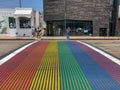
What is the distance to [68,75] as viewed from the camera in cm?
728

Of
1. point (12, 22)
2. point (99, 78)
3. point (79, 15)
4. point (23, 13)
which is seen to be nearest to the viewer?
point (99, 78)

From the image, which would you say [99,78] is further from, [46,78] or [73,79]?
[46,78]

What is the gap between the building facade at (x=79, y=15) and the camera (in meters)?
37.7

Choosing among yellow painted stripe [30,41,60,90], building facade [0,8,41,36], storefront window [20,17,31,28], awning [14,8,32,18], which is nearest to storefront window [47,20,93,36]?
building facade [0,8,41,36]

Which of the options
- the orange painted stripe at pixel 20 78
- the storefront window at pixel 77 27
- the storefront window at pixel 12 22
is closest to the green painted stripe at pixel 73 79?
the orange painted stripe at pixel 20 78

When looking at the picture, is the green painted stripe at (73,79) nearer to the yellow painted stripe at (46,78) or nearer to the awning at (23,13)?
the yellow painted stripe at (46,78)

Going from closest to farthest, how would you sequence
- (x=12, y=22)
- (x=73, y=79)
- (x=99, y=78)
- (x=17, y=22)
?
1. (x=73, y=79)
2. (x=99, y=78)
3. (x=17, y=22)
4. (x=12, y=22)

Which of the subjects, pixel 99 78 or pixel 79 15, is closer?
pixel 99 78

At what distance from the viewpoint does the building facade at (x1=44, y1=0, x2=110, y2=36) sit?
3766cm

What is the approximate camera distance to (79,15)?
124 ft

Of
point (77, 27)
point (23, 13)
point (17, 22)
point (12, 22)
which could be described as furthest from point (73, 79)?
point (77, 27)

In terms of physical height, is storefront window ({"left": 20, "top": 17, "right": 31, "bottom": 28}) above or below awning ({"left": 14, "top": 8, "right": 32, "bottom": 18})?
below

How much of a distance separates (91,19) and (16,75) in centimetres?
3186

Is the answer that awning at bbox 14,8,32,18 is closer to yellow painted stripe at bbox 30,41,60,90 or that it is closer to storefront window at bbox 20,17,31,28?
storefront window at bbox 20,17,31,28
